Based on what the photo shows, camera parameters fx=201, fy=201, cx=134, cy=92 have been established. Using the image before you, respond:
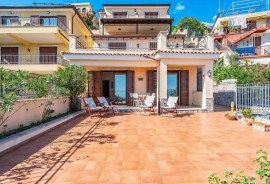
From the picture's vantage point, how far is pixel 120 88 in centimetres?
1519

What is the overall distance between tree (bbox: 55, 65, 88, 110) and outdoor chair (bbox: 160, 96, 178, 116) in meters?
4.63

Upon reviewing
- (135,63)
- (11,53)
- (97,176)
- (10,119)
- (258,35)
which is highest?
(258,35)

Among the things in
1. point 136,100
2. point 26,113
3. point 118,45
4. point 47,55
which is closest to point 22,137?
point 26,113

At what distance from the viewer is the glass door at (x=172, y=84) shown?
14844 millimetres

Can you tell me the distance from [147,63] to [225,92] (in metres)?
7.43

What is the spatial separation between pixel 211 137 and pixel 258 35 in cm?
2845

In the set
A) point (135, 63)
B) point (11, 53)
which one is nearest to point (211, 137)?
point (135, 63)

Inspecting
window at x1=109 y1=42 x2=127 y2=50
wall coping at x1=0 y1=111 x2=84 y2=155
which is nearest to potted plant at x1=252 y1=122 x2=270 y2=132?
wall coping at x1=0 y1=111 x2=84 y2=155

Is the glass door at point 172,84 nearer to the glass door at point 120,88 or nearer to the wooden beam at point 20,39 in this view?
the glass door at point 120,88

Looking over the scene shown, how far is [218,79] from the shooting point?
18406 mm

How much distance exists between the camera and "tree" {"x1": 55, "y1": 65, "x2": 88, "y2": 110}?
10.4m

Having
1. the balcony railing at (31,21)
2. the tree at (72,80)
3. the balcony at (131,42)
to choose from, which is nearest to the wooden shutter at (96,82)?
the balcony at (131,42)

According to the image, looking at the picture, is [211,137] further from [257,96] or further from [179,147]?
[257,96]

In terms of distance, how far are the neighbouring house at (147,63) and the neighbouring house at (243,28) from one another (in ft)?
52.3
